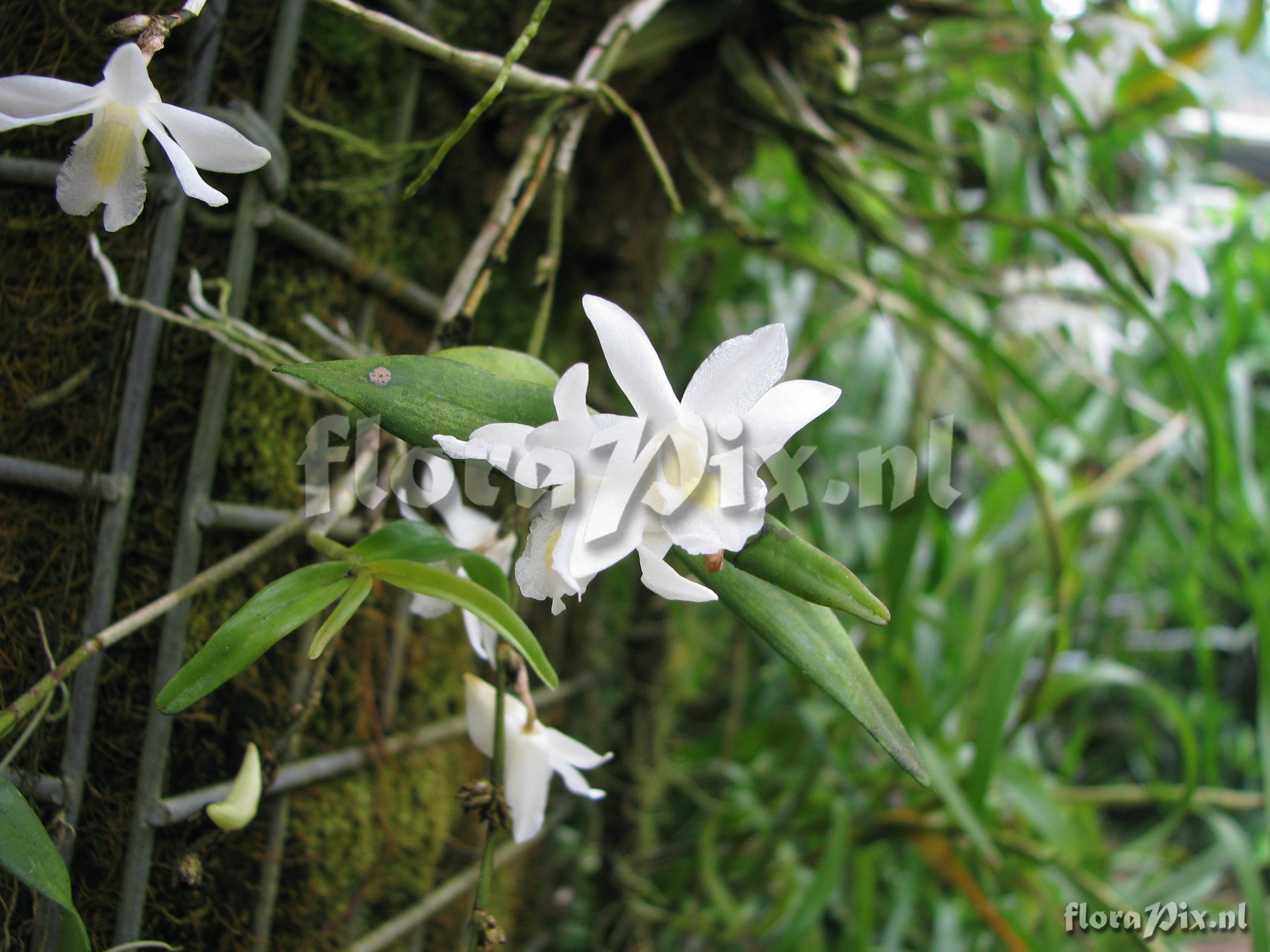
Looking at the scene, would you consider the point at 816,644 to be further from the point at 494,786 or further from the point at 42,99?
the point at 42,99

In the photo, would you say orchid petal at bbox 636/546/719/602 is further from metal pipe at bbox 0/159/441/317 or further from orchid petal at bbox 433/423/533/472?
metal pipe at bbox 0/159/441/317

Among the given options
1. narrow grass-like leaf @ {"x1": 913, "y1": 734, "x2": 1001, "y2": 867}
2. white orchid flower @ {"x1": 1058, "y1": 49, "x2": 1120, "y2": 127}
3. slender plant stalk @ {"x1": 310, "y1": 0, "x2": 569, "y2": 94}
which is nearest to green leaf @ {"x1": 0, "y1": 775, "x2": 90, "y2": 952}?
slender plant stalk @ {"x1": 310, "y1": 0, "x2": 569, "y2": 94}

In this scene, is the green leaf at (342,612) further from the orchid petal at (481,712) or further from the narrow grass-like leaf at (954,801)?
the narrow grass-like leaf at (954,801)

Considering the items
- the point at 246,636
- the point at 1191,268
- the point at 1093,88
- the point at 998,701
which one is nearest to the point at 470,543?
the point at 246,636

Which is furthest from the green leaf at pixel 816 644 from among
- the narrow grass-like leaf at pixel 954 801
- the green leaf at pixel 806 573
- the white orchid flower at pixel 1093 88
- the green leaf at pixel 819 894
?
the white orchid flower at pixel 1093 88

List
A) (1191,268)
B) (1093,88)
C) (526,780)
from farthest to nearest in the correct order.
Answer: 1. (1093,88)
2. (1191,268)
3. (526,780)

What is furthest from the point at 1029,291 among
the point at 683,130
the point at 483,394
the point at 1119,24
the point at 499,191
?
the point at 483,394
